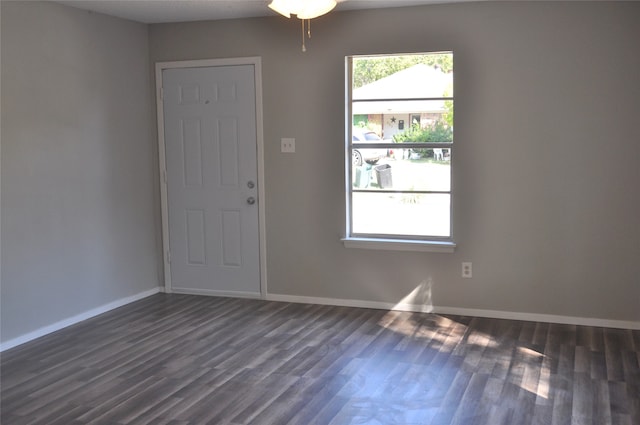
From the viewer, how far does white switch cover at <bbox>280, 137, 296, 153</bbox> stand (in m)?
5.28

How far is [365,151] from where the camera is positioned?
5176 millimetres

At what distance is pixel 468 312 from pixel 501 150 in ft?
4.17

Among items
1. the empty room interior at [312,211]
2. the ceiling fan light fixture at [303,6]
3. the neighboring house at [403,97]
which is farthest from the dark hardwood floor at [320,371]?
the ceiling fan light fixture at [303,6]

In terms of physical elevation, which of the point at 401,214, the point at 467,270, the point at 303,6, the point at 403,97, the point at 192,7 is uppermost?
the point at 192,7

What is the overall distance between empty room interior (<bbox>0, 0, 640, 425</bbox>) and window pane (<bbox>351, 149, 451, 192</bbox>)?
2 cm

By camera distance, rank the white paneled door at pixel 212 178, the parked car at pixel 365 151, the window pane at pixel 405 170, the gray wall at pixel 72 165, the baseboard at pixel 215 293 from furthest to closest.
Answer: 1. the baseboard at pixel 215 293
2. the white paneled door at pixel 212 178
3. the parked car at pixel 365 151
4. the window pane at pixel 405 170
5. the gray wall at pixel 72 165

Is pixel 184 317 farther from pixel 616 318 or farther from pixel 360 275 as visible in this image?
pixel 616 318

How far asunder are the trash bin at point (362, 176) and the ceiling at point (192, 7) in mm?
1251

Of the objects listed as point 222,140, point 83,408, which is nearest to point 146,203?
point 222,140

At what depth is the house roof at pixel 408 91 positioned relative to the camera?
4.91 meters

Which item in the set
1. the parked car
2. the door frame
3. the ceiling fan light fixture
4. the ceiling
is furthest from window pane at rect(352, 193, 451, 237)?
the ceiling fan light fixture

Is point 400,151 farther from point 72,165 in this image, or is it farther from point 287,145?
Answer: point 72,165

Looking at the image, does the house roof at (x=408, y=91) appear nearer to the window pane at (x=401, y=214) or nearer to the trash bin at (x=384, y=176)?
the trash bin at (x=384, y=176)

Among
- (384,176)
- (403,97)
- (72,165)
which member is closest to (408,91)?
(403,97)
